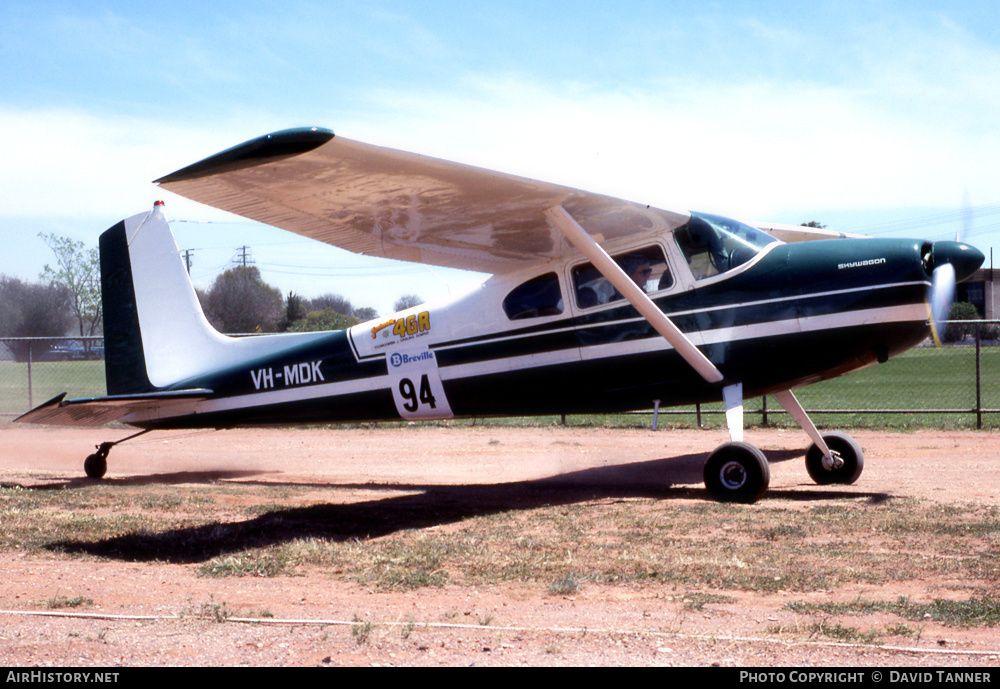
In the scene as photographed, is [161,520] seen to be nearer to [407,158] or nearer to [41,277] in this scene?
[407,158]

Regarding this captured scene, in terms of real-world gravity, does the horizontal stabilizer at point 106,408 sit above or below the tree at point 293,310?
below

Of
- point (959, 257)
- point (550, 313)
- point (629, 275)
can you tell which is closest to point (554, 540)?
point (550, 313)

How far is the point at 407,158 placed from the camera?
7.02 m

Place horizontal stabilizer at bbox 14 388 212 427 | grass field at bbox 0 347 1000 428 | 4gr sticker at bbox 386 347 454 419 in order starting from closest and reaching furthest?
horizontal stabilizer at bbox 14 388 212 427, 4gr sticker at bbox 386 347 454 419, grass field at bbox 0 347 1000 428

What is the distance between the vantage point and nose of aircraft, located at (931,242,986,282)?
7.84m

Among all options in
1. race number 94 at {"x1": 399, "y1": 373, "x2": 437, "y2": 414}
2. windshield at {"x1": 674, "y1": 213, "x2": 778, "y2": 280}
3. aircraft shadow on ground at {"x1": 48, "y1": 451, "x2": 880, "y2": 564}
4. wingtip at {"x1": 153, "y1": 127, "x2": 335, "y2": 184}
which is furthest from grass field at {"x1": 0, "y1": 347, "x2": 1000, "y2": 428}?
wingtip at {"x1": 153, "y1": 127, "x2": 335, "y2": 184}

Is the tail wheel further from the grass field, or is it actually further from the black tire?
the grass field

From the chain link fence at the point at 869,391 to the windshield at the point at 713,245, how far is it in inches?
242

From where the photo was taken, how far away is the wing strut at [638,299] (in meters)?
8.27

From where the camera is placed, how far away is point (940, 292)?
786 centimetres

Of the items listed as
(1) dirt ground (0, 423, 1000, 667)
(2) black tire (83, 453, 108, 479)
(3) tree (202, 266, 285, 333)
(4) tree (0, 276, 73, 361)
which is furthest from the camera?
(3) tree (202, 266, 285, 333)

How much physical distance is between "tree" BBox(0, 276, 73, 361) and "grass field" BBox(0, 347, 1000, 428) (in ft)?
6.67

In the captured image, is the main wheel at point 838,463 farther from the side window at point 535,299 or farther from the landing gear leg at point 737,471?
the side window at point 535,299

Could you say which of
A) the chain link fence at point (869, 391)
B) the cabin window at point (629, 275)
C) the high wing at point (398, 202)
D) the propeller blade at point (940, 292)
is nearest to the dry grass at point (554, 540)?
the propeller blade at point (940, 292)
